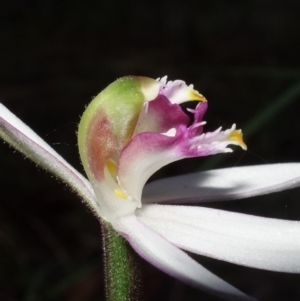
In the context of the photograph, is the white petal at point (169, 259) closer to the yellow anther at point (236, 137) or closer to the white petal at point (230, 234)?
the white petal at point (230, 234)

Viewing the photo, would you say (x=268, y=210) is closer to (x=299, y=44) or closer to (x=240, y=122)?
(x=240, y=122)

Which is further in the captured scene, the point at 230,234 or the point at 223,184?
the point at 223,184

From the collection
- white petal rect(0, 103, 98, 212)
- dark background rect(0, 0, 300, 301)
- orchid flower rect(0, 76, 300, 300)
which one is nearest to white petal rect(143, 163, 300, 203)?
orchid flower rect(0, 76, 300, 300)

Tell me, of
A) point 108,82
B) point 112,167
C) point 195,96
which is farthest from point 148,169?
point 108,82

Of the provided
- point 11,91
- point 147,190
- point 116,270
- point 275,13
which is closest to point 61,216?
point 11,91

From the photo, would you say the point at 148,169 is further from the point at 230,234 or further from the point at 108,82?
the point at 108,82

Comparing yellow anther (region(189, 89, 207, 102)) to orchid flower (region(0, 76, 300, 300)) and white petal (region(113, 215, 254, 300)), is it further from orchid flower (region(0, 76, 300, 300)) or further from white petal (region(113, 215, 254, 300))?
white petal (region(113, 215, 254, 300))

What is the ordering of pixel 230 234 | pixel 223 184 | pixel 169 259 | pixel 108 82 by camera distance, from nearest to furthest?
1. pixel 169 259
2. pixel 230 234
3. pixel 223 184
4. pixel 108 82
